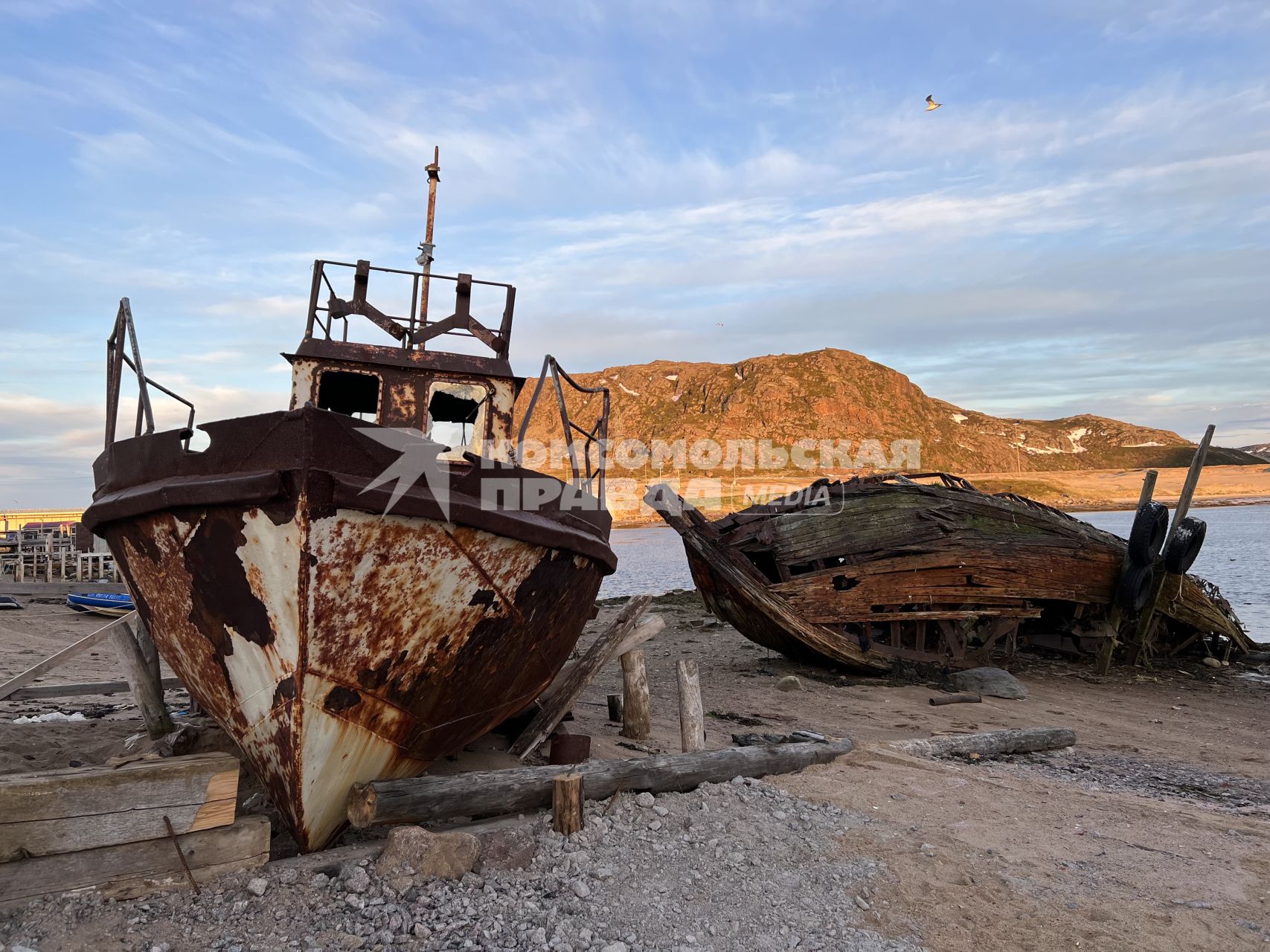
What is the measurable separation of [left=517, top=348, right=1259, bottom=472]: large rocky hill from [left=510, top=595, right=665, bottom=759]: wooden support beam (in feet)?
437

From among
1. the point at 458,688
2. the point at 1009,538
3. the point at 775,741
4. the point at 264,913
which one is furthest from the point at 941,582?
the point at 264,913

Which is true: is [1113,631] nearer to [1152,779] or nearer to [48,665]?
[1152,779]

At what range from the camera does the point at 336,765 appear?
4297 millimetres

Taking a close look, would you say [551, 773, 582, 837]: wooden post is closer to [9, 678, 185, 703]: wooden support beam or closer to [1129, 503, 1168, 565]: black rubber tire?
[9, 678, 185, 703]: wooden support beam

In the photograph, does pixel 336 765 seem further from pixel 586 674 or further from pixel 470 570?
pixel 586 674

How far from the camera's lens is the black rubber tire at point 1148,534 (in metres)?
12.5

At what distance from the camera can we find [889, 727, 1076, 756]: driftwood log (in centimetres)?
733

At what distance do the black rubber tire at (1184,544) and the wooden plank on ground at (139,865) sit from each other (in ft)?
44.5

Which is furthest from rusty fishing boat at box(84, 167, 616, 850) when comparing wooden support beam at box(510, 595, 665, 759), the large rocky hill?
the large rocky hill

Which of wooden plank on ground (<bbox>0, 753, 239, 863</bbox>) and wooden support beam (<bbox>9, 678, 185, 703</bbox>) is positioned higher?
wooden plank on ground (<bbox>0, 753, 239, 863</bbox>)

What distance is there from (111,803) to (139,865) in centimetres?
32

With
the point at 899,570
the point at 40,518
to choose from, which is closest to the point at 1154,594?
the point at 899,570

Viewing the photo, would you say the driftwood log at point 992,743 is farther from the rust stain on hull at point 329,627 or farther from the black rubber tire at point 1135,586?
the black rubber tire at point 1135,586

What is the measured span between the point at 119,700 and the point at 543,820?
655 centimetres
